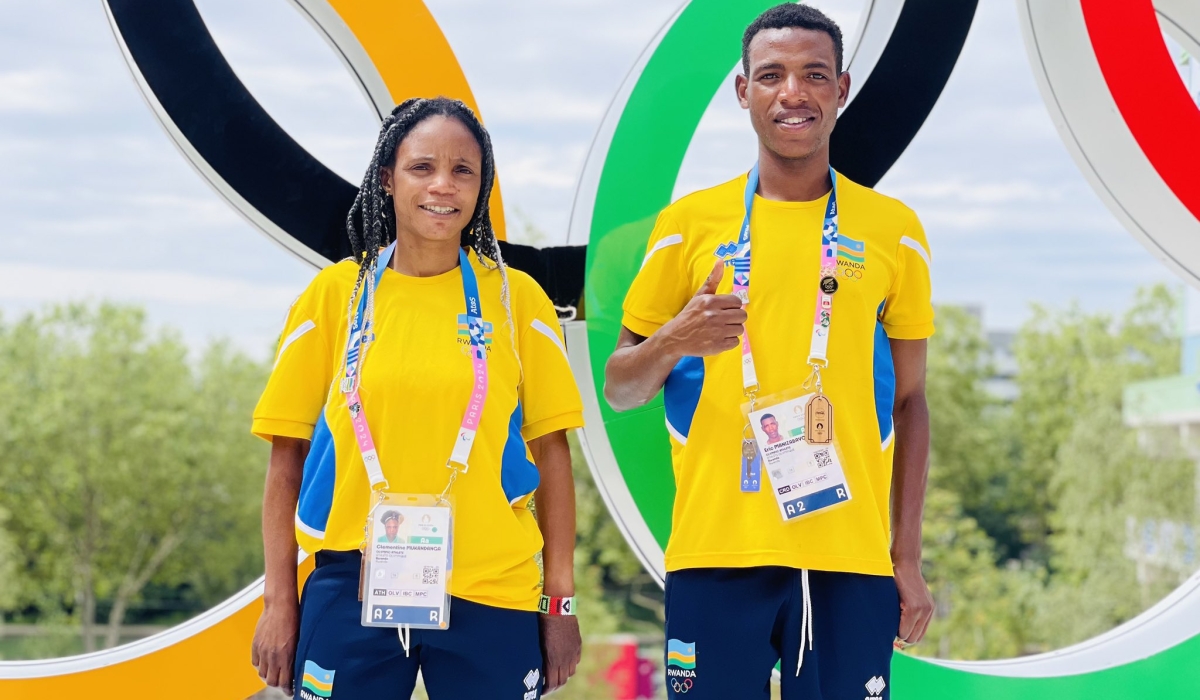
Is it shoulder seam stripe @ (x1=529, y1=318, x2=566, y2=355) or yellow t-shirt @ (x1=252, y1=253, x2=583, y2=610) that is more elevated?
shoulder seam stripe @ (x1=529, y1=318, x2=566, y2=355)

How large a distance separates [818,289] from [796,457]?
333mm

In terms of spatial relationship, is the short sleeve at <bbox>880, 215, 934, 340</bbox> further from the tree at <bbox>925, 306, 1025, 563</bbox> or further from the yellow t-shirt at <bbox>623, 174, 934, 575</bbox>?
the tree at <bbox>925, 306, 1025, 563</bbox>

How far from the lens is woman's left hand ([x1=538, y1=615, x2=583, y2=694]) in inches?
83.0

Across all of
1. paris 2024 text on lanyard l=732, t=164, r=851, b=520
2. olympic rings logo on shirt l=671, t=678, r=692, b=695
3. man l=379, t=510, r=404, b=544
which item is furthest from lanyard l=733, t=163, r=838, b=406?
man l=379, t=510, r=404, b=544

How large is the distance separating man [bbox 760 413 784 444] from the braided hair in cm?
49

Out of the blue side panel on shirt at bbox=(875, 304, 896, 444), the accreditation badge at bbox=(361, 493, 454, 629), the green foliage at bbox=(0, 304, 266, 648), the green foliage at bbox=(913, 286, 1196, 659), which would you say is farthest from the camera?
the green foliage at bbox=(0, 304, 266, 648)

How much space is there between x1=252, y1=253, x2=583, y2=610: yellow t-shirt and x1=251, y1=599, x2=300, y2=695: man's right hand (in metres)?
0.14

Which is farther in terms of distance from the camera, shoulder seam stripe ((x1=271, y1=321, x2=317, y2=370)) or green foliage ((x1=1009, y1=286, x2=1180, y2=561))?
green foliage ((x1=1009, y1=286, x2=1180, y2=561))

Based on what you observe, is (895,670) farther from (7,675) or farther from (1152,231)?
(7,675)

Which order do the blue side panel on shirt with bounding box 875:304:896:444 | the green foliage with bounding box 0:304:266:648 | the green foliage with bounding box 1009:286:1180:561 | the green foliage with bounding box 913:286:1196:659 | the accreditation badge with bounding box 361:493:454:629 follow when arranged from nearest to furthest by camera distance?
the accreditation badge with bounding box 361:493:454:629 < the blue side panel on shirt with bounding box 875:304:896:444 < the green foliage with bounding box 913:286:1196:659 < the green foliage with bounding box 0:304:266:648 < the green foliage with bounding box 1009:286:1180:561

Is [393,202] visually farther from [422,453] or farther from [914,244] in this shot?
[914,244]

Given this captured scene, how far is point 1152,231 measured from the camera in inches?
133

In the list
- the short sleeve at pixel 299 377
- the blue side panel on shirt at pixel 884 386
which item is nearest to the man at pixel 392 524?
the short sleeve at pixel 299 377

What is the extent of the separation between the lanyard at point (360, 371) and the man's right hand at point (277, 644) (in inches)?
12.6
